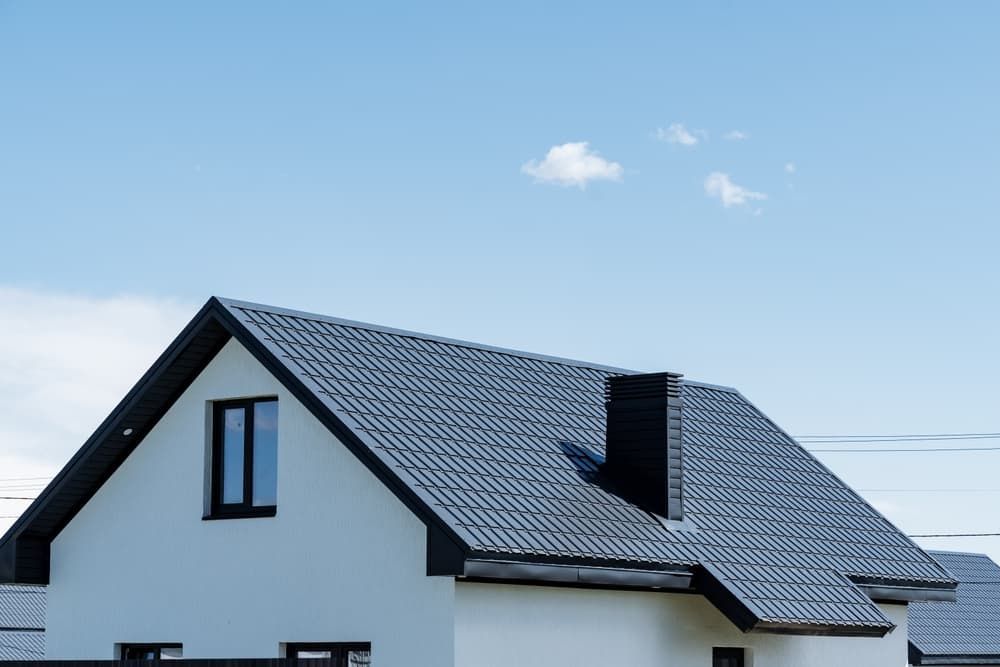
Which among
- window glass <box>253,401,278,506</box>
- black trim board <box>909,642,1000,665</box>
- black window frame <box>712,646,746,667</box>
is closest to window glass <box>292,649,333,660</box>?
window glass <box>253,401,278,506</box>

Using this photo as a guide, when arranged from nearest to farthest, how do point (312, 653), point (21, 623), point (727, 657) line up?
point (312, 653)
point (727, 657)
point (21, 623)

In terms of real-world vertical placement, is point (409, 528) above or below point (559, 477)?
below

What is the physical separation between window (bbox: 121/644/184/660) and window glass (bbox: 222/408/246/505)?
1.69 m

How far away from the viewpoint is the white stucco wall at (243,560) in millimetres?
15227

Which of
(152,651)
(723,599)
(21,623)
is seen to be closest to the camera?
(723,599)

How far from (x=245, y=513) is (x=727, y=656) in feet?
18.7

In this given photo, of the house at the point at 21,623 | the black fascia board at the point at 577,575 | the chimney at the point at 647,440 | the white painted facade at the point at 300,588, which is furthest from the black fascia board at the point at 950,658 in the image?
the house at the point at 21,623

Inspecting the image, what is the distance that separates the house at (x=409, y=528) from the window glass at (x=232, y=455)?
3 centimetres

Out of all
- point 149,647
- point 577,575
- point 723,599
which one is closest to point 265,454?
point 149,647

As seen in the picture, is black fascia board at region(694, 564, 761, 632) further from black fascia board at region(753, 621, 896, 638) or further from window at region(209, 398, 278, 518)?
window at region(209, 398, 278, 518)

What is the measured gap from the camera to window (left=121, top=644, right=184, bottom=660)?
1716 cm

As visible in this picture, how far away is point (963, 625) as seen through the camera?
33281mm

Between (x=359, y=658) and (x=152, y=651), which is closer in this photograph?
(x=359, y=658)

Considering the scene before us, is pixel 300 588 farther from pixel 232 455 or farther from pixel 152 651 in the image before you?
pixel 152 651
